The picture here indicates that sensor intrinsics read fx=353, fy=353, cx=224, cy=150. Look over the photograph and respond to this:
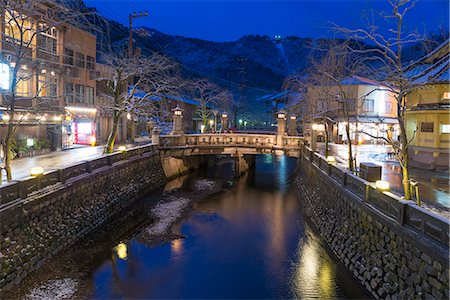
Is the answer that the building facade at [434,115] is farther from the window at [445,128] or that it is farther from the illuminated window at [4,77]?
the illuminated window at [4,77]

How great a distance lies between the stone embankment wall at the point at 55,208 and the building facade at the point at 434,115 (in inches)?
841

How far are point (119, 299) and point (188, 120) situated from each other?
155 ft

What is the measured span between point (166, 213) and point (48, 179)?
338 inches

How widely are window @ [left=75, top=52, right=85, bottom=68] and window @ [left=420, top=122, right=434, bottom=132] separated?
1176 inches

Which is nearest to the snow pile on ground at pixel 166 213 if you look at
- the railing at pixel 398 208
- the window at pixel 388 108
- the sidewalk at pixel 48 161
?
the sidewalk at pixel 48 161

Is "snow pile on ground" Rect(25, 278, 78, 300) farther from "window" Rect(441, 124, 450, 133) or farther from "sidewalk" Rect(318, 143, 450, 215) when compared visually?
"window" Rect(441, 124, 450, 133)

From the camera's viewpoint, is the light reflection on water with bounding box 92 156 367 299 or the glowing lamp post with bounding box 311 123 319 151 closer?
the light reflection on water with bounding box 92 156 367 299

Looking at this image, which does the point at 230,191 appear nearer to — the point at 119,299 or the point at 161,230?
the point at 161,230

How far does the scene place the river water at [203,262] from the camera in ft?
40.9

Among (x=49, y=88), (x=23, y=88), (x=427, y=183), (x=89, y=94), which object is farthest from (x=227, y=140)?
(x=427, y=183)

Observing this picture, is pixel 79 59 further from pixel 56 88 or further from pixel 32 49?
pixel 32 49

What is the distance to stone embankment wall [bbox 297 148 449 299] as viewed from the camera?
8.53 m

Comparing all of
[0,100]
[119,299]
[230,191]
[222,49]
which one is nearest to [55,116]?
[0,100]

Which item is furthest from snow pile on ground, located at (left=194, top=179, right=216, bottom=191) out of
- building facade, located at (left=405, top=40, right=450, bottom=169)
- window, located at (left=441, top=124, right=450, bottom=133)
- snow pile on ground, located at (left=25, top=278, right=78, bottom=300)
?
window, located at (left=441, top=124, right=450, bottom=133)
